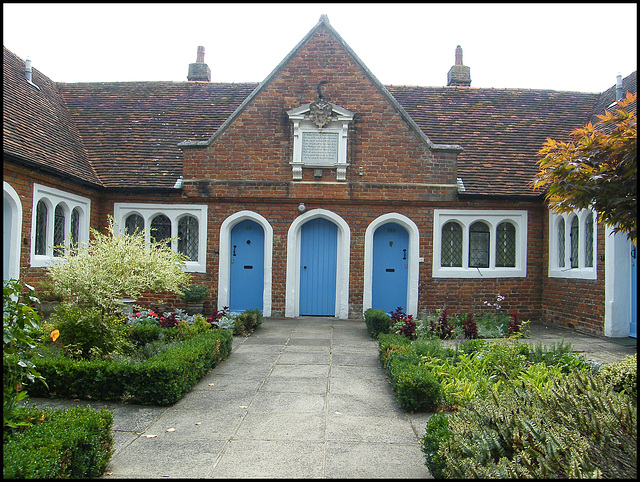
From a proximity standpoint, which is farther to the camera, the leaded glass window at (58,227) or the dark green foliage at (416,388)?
the leaded glass window at (58,227)

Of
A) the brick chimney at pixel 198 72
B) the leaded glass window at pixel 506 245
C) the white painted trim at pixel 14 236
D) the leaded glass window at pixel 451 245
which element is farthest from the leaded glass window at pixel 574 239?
the brick chimney at pixel 198 72

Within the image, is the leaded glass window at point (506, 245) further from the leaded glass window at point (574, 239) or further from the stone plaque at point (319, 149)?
the stone plaque at point (319, 149)

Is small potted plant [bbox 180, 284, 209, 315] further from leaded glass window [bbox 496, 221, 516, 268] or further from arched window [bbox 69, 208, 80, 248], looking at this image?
leaded glass window [bbox 496, 221, 516, 268]

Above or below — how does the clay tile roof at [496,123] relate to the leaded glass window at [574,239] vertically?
above

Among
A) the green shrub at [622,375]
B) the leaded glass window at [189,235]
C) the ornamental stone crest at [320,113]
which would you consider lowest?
the green shrub at [622,375]

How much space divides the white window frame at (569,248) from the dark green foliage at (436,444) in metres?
8.43

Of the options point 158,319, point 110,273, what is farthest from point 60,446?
point 158,319

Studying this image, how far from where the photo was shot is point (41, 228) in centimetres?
1155

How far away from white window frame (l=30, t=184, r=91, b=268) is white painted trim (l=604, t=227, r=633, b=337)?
10.9 metres

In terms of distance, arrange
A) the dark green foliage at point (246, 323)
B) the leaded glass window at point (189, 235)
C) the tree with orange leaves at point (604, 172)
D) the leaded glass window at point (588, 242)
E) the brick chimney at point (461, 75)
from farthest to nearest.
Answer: the brick chimney at point (461, 75)
the leaded glass window at point (189, 235)
the leaded glass window at point (588, 242)
the dark green foliage at point (246, 323)
the tree with orange leaves at point (604, 172)

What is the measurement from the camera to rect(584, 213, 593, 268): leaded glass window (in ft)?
38.7

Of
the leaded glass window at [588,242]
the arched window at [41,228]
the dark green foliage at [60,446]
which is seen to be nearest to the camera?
the dark green foliage at [60,446]

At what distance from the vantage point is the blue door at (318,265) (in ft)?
44.9

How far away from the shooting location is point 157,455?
14.8ft
